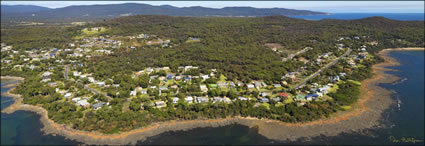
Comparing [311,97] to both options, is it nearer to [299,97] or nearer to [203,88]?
[299,97]

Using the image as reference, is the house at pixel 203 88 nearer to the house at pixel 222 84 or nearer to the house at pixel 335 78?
the house at pixel 222 84

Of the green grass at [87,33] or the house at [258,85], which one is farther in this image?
the green grass at [87,33]

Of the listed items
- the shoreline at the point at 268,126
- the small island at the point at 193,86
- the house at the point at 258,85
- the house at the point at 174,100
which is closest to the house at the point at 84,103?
the small island at the point at 193,86

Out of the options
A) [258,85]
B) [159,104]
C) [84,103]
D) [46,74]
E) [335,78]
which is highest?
[46,74]

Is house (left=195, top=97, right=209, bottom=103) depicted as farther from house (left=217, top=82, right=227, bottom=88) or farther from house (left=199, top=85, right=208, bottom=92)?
house (left=217, top=82, right=227, bottom=88)

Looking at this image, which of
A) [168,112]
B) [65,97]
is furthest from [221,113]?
[65,97]

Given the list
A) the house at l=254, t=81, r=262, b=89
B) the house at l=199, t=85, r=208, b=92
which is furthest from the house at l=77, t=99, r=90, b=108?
the house at l=254, t=81, r=262, b=89

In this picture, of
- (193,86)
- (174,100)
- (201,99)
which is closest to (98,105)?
(174,100)

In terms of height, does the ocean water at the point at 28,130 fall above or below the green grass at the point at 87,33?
below
